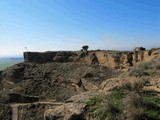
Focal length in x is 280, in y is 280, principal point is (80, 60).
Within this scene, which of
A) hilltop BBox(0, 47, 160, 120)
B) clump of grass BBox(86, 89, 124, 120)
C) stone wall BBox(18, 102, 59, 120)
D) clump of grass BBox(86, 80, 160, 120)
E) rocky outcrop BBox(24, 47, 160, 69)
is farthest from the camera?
rocky outcrop BBox(24, 47, 160, 69)

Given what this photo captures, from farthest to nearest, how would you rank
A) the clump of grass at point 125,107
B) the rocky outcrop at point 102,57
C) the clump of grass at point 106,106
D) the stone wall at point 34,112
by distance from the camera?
the rocky outcrop at point 102,57, the stone wall at point 34,112, the clump of grass at point 106,106, the clump of grass at point 125,107

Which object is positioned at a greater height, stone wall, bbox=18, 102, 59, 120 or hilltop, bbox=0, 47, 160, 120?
hilltop, bbox=0, 47, 160, 120

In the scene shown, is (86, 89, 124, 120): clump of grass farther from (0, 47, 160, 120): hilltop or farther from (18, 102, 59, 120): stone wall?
(18, 102, 59, 120): stone wall

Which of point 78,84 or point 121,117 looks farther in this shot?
point 78,84

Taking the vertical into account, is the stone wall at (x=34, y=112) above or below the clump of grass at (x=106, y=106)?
below

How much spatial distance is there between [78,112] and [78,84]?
2496 cm

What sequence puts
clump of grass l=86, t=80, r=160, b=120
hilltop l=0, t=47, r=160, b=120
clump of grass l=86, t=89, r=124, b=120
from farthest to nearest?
hilltop l=0, t=47, r=160, b=120 < clump of grass l=86, t=89, r=124, b=120 < clump of grass l=86, t=80, r=160, b=120

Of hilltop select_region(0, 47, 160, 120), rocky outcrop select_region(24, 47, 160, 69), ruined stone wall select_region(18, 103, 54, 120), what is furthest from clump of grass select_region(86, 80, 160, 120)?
rocky outcrop select_region(24, 47, 160, 69)

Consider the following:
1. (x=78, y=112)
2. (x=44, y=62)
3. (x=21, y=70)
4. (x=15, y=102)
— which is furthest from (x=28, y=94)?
(x=78, y=112)

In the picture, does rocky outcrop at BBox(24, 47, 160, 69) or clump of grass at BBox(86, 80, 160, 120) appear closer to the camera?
clump of grass at BBox(86, 80, 160, 120)

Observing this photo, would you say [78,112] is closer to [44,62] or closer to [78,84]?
[78,84]

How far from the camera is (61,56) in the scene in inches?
1875

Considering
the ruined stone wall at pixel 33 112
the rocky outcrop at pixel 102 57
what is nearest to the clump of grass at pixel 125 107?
the ruined stone wall at pixel 33 112

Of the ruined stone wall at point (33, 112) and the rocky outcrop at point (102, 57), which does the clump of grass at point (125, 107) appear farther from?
the rocky outcrop at point (102, 57)
